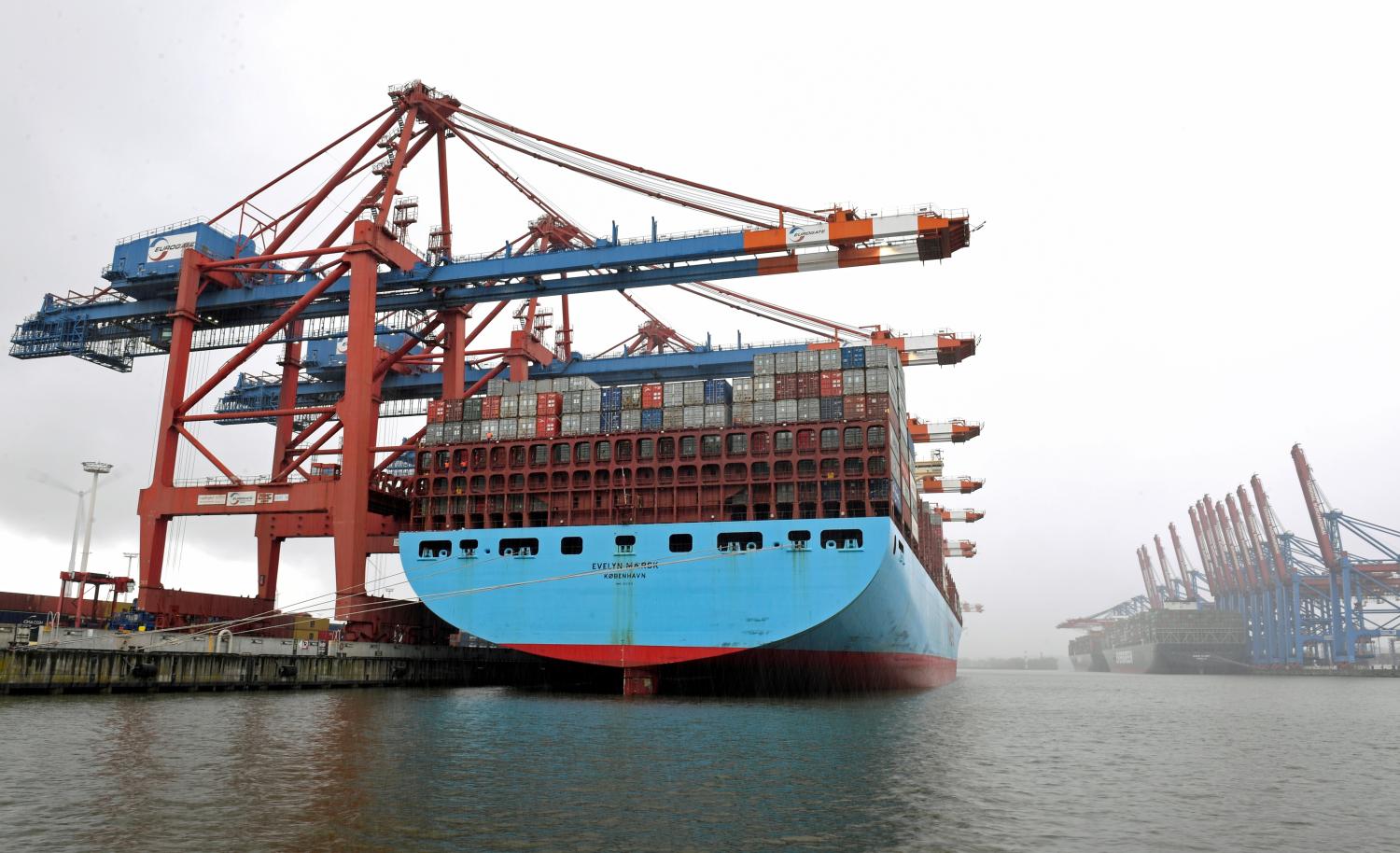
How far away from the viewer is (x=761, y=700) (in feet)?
91.9

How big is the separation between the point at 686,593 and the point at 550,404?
366 inches

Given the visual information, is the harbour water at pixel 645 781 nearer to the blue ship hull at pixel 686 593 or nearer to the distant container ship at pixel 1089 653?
the blue ship hull at pixel 686 593

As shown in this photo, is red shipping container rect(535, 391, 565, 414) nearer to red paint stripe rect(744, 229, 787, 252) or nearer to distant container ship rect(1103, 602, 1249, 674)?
red paint stripe rect(744, 229, 787, 252)

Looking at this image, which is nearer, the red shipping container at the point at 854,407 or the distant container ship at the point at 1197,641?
the red shipping container at the point at 854,407

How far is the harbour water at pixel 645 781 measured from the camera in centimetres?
1046

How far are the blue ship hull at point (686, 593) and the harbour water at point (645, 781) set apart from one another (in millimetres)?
3677

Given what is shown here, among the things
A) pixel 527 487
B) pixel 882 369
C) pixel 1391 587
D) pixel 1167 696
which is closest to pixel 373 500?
pixel 527 487

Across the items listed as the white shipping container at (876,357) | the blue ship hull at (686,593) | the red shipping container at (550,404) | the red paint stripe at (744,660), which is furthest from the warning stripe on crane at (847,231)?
the red paint stripe at (744,660)

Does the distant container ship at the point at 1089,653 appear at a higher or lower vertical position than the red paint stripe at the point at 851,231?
lower

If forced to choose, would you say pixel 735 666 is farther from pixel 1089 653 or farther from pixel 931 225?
pixel 1089 653

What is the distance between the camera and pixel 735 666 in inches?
1134

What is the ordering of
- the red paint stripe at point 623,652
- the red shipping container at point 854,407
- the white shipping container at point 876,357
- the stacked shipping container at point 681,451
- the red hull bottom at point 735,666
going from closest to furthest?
the red paint stripe at point 623,652
the red hull bottom at point 735,666
the stacked shipping container at point 681,451
the red shipping container at point 854,407
the white shipping container at point 876,357

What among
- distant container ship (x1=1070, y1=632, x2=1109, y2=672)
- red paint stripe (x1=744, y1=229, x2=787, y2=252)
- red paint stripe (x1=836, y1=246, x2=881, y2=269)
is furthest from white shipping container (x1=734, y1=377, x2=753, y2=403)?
distant container ship (x1=1070, y1=632, x2=1109, y2=672)

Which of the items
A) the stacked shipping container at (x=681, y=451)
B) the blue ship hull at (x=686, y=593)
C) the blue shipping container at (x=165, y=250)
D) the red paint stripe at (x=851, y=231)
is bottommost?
the blue ship hull at (x=686, y=593)
